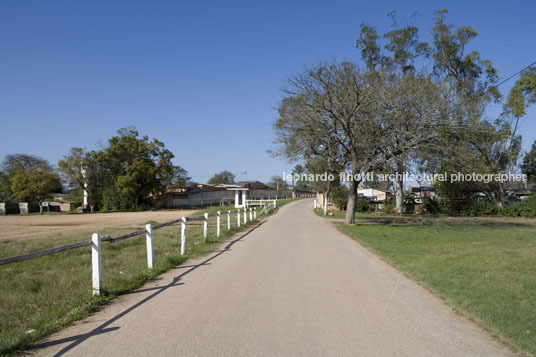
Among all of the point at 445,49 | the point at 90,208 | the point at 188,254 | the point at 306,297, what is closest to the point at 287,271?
the point at 306,297

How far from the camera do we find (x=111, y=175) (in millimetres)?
57844

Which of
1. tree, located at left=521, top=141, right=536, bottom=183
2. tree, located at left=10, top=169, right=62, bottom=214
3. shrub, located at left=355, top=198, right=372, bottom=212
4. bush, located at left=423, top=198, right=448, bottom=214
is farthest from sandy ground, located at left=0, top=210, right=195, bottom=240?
tree, located at left=521, top=141, right=536, bottom=183

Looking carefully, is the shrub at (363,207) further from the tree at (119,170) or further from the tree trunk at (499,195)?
the tree at (119,170)

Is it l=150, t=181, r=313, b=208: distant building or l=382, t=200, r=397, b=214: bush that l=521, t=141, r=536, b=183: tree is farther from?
l=150, t=181, r=313, b=208: distant building

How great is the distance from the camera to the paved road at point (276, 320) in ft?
14.6

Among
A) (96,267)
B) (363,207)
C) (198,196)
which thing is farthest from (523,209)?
(198,196)

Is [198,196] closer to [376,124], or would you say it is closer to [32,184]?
[32,184]

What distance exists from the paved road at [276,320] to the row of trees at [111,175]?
49.7m

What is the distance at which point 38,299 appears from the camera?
684 cm

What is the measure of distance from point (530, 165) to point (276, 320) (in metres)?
49.6

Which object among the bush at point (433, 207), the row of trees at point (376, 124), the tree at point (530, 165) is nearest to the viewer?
the row of trees at point (376, 124)

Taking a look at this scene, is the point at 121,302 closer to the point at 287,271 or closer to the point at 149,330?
the point at 149,330

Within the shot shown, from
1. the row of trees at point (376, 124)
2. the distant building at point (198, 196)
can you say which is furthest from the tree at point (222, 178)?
the row of trees at point (376, 124)

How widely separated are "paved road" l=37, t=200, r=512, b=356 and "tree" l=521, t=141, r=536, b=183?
45.0 metres
